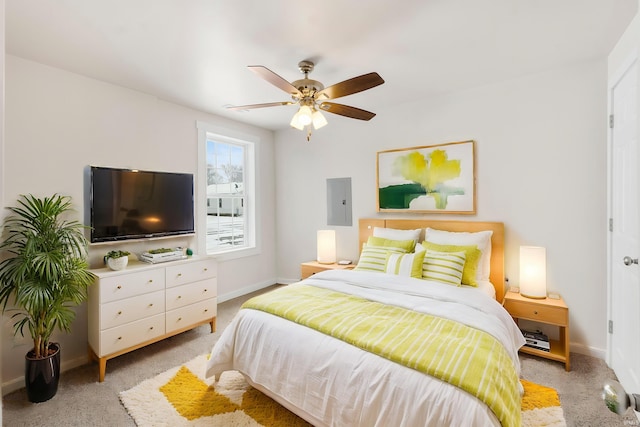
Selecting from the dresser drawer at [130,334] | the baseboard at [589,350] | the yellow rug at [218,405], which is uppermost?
the dresser drawer at [130,334]

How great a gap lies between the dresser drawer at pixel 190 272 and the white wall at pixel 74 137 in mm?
552

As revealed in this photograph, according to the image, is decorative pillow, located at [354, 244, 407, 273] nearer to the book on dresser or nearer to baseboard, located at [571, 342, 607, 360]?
the book on dresser

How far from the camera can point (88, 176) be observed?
275 cm

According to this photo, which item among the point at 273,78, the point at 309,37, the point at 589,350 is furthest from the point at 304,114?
the point at 589,350

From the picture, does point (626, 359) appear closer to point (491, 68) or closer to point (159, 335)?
point (491, 68)

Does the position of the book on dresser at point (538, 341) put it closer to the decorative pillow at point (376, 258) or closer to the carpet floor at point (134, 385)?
the carpet floor at point (134, 385)

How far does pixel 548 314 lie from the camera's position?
100 inches

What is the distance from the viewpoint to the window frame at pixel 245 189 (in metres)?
3.79

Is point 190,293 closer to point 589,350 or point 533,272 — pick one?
point 533,272

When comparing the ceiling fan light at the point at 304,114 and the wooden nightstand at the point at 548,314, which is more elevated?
the ceiling fan light at the point at 304,114

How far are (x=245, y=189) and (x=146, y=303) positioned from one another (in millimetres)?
2284

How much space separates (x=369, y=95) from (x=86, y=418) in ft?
11.9

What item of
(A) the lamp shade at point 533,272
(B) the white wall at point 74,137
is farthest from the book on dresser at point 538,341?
(B) the white wall at point 74,137

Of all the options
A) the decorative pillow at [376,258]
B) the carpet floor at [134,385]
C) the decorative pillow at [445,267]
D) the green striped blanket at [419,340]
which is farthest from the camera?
the decorative pillow at [376,258]
